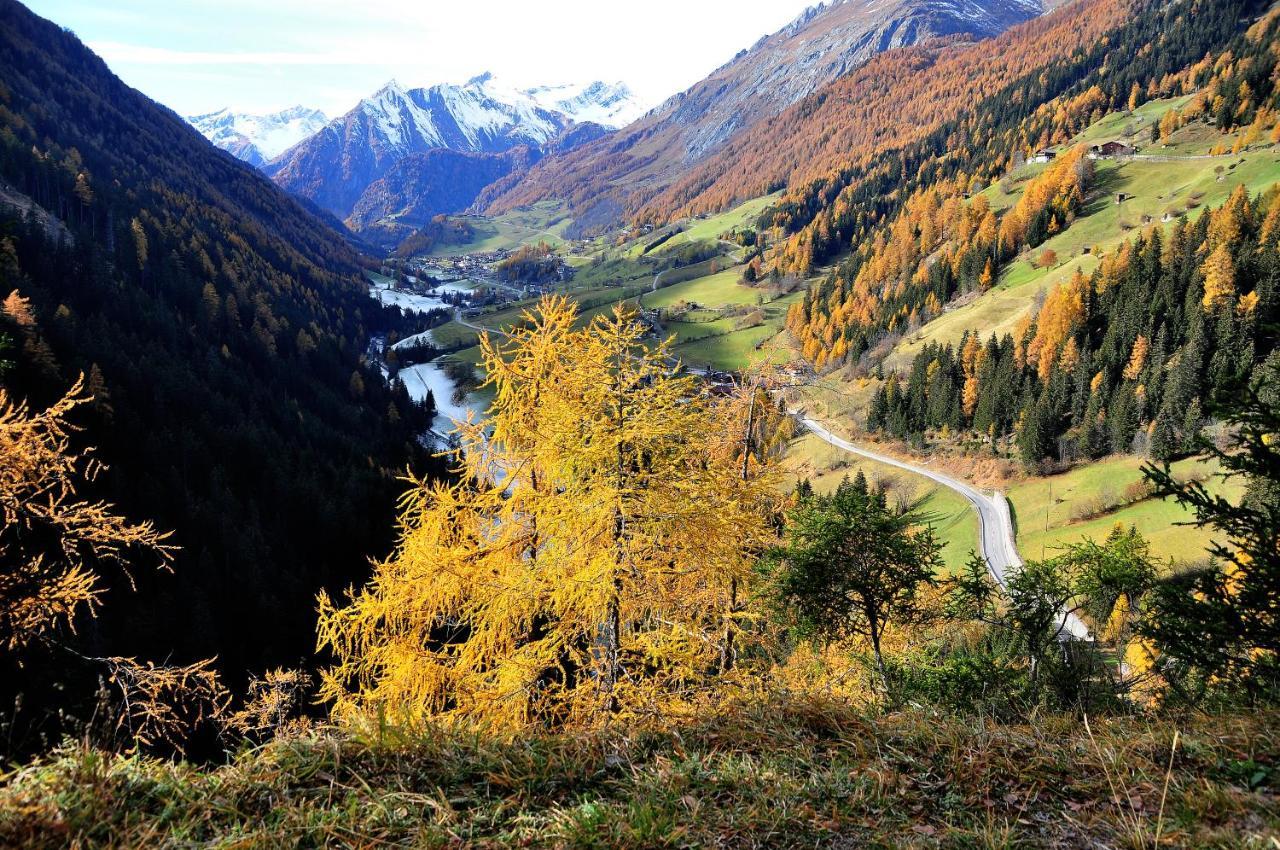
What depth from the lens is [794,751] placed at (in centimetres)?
449

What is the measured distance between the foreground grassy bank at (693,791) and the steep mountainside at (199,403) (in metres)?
13.7

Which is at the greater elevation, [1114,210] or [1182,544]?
[1114,210]

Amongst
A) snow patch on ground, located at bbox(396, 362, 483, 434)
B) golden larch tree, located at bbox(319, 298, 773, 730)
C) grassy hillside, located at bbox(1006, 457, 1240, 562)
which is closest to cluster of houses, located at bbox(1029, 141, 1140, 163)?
grassy hillside, located at bbox(1006, 457, 1240, 562)

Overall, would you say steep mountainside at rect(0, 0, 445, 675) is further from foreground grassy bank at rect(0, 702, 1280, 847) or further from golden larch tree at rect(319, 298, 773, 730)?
foreground grassy bank at rect(0, 702, 1280, 847)

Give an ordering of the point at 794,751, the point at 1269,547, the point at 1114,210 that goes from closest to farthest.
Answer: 1. the point at 794,751
2. the point at 1269,547
3. the point at 1114,210

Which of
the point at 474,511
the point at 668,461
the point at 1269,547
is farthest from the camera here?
the point at 474,511

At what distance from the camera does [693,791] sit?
3.95m

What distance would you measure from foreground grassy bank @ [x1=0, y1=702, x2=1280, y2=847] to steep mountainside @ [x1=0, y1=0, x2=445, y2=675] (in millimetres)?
13659

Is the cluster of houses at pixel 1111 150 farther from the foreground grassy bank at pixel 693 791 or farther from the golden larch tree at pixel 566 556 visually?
the foreground grassy bank at pixel 693 791

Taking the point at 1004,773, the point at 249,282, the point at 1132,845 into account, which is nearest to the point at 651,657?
the point at 1004,773

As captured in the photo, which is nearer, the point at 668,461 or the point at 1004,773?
the point at 1004,773

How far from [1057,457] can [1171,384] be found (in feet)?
50.9

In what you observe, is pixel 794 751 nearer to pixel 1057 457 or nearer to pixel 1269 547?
pixel 1269 547

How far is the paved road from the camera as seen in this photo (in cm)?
5694
